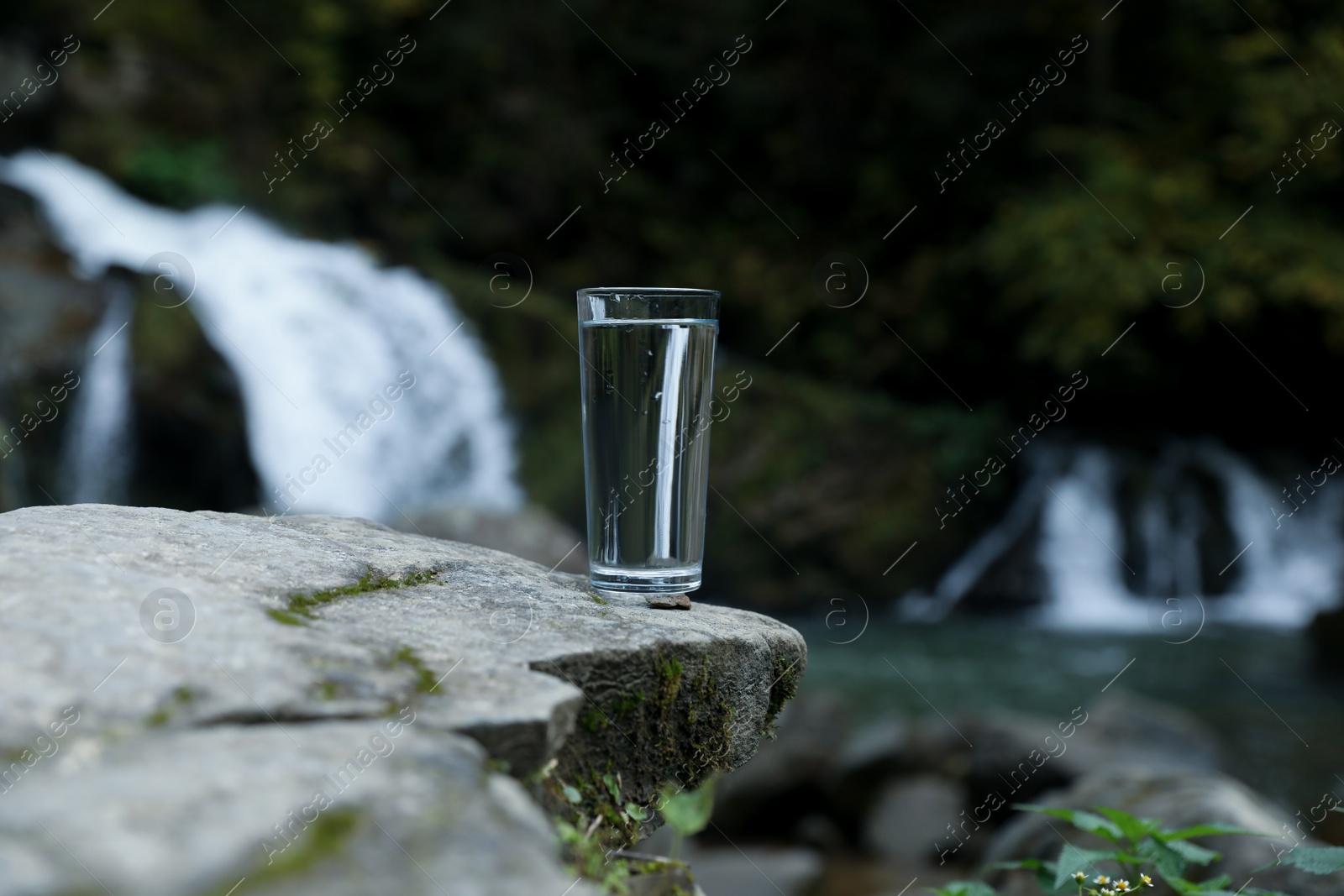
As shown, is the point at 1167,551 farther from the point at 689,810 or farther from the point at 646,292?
the point at 689,810

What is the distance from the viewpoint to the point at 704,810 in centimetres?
110

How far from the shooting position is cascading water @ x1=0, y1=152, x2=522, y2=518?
7816 mm

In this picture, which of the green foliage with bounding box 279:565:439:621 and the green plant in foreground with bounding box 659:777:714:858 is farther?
the green foliage with bounding box 279:565:439:621

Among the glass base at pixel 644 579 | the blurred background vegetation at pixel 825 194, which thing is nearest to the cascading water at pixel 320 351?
the blurred background vegetation at pixel 825 194

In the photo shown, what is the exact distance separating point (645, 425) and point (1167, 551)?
378 inches

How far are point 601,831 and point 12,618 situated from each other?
662mm

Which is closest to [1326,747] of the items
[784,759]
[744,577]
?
[784,759]

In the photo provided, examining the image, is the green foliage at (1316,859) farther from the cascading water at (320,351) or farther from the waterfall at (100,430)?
the waterfall at (100,430)

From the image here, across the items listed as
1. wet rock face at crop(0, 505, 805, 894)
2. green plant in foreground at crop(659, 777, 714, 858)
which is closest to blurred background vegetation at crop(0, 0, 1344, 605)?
wet rock face at crop(0, 505, 805, 894)

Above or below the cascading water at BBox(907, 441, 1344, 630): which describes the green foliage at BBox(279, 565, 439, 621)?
above

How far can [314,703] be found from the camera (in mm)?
982

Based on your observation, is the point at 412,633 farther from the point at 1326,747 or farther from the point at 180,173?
the point at 180,173

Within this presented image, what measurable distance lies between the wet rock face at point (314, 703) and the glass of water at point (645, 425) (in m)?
0.10

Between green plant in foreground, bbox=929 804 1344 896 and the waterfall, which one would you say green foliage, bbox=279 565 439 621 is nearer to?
green plant in foreground, bbox=929 804 1344 896
